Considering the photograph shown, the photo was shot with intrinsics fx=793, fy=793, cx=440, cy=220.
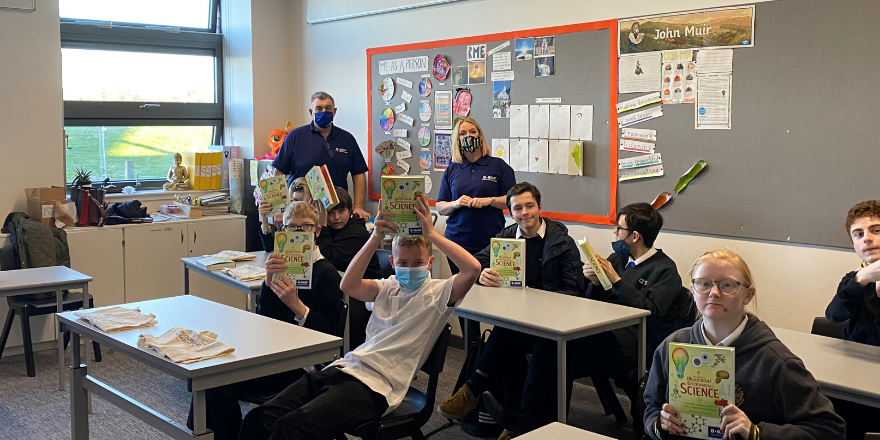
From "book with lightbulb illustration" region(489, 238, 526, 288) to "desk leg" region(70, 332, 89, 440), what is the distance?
201cm

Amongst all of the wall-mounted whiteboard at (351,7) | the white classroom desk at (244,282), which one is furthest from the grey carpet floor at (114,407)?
the wall-mounted whiteboard at (351,7)

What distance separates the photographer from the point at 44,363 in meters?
5.45

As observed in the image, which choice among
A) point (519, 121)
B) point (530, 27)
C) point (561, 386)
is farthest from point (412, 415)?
point (530, 27)

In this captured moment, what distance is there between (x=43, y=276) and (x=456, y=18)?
3185 millimetres

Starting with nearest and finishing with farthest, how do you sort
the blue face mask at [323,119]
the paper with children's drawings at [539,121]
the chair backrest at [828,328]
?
the chair backrest at [828,328]
the paper with children's drawings at [539,121]
the blue face mask at [323,119]

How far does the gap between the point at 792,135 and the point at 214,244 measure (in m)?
4.59

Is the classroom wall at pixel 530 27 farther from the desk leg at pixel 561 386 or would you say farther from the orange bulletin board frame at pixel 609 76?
the desk leg at pixel 561 386

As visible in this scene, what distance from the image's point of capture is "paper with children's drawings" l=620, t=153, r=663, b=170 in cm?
455

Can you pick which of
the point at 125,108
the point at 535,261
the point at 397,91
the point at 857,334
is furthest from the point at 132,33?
the point at 857,334

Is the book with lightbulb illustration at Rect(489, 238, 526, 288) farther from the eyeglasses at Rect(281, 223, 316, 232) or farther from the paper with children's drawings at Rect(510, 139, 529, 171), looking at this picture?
the paper with children's drawings at Rect(510, 139, 529, 171)

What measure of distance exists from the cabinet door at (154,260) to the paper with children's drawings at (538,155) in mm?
3006

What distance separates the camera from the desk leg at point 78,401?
3.46 m

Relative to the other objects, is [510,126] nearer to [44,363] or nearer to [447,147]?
[447,147]

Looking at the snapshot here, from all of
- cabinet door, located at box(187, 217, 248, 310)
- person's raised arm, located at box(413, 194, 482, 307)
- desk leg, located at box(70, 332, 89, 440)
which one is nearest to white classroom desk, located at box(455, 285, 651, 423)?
person's raised arm, located at box(413, 194, 482, 307)
